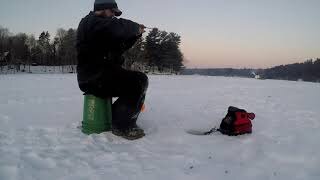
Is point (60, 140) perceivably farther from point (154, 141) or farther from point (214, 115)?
point (214, 115)

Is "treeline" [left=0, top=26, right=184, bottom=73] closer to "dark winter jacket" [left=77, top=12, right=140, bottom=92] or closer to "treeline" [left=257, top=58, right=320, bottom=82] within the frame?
"treeline" [left=257, top=58, right=320, bottom=82]

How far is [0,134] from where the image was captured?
4.81m

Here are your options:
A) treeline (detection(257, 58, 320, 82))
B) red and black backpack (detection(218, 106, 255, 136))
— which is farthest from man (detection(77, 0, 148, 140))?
treeline (detection(257, 58, 320, 82))

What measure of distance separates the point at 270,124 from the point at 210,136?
5.38 ft

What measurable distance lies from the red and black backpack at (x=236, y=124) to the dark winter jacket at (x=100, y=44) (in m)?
1.82

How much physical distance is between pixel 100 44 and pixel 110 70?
39cm

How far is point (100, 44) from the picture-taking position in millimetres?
4840

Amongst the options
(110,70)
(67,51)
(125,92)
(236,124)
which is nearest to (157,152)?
(125,92)

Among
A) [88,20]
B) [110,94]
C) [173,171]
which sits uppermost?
[88,20]

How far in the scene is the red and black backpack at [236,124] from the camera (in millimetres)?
5297

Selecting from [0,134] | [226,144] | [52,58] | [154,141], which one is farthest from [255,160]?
[52,58]

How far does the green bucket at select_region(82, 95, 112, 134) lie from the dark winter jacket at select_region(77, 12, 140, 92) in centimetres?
24

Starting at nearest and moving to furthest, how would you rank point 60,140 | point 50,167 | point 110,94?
point 50,167
point 60,140
point 110,94

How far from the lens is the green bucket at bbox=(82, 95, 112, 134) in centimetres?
507
